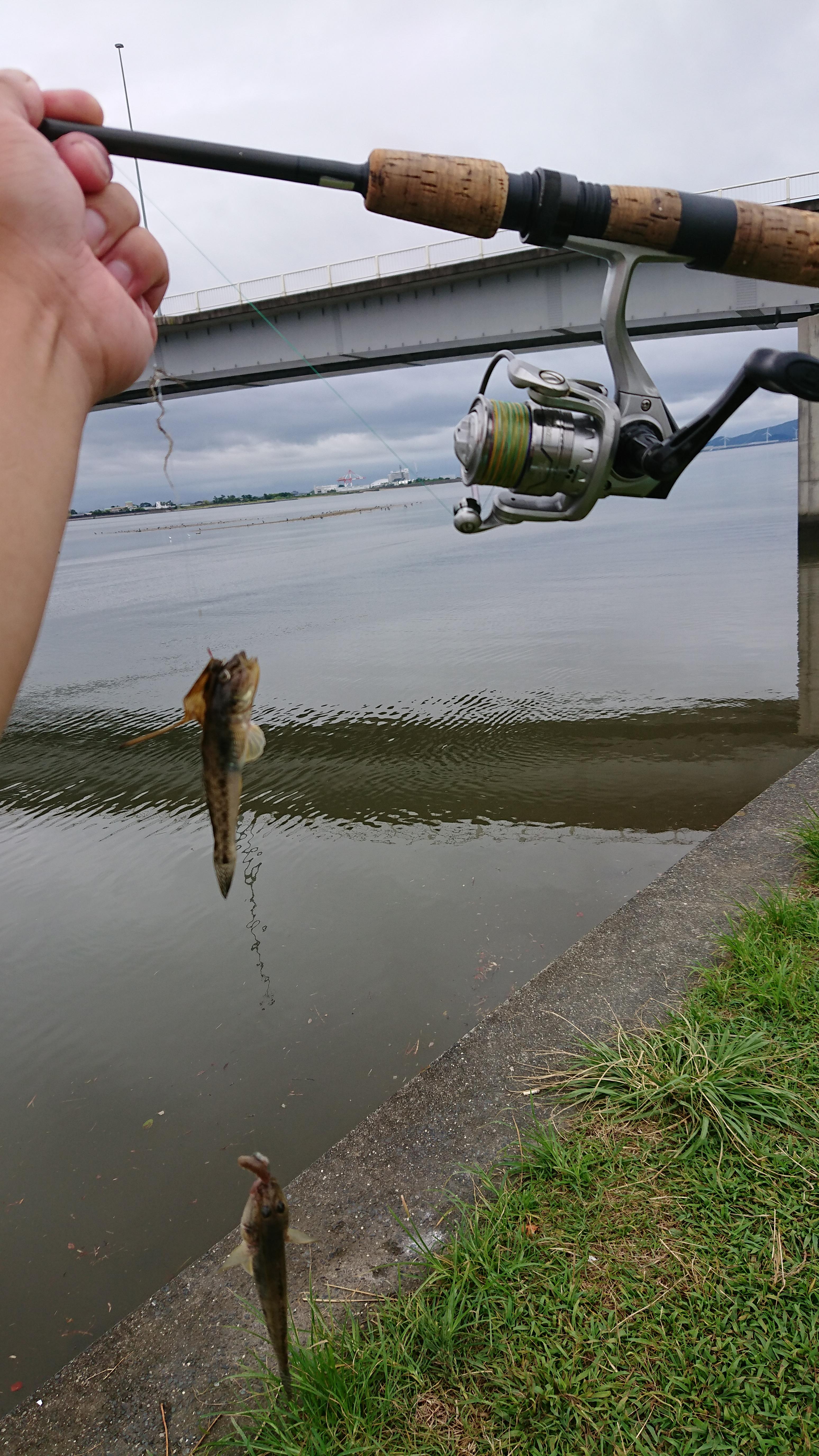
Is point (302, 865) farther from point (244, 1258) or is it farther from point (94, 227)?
point (94, 227)

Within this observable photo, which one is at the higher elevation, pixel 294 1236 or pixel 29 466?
pixel 29 466

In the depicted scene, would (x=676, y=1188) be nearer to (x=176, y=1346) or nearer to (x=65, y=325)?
(x=176, y=1346)

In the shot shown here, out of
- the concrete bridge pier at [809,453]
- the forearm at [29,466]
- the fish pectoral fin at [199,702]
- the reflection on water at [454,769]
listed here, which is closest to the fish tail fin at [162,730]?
the fish pectoral fin at [199,702]

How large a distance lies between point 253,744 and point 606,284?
179 cm

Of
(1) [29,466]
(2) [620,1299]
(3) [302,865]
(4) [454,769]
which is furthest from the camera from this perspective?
(4) [454,769]

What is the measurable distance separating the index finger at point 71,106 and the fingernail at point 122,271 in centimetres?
22

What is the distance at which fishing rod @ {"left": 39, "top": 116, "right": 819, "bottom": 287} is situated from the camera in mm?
2020

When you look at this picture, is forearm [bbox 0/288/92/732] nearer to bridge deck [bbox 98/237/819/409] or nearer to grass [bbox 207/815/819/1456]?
grass [bbox 207/815/819/1456]

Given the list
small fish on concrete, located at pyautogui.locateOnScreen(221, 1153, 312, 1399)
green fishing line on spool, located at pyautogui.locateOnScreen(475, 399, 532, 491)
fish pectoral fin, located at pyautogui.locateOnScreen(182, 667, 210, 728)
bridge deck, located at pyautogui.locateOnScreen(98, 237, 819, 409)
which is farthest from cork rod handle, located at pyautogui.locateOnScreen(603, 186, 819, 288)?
bridge deck, located at pyautogui.locateOnScreen(98, 237, 819, 409)

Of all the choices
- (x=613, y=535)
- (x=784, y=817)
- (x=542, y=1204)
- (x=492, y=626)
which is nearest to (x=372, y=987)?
(x=542, y=1204)

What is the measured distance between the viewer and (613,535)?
30.5 metres

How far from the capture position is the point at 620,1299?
234cm

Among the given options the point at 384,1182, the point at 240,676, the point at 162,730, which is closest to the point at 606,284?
the point at 240,676

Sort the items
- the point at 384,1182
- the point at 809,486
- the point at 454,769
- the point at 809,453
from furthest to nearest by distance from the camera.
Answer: the point at 809,486 < the point at 809,453 < the point at 454,769 < the point at 384,1182
